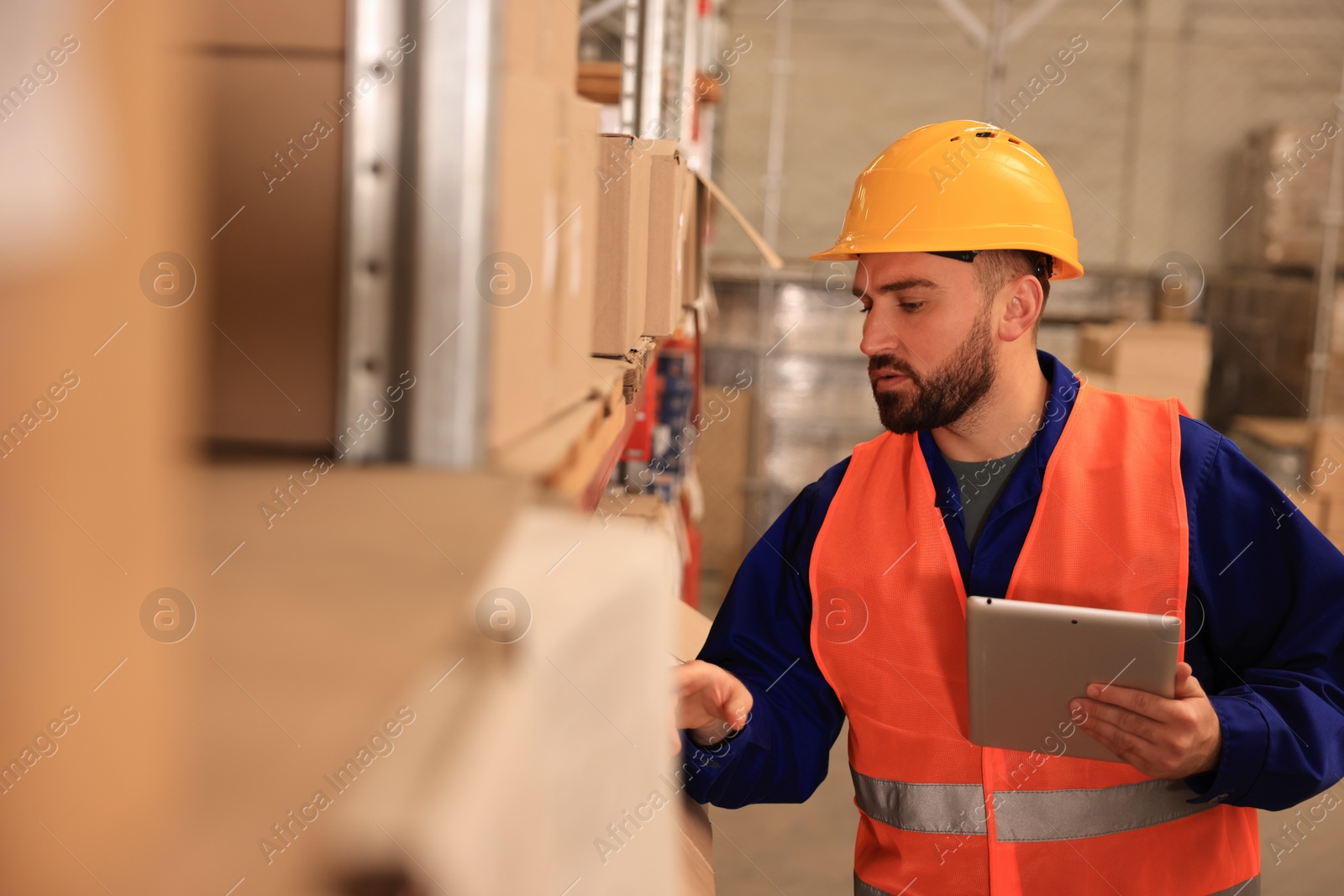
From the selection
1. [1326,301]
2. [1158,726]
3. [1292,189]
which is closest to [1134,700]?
[1158,726]

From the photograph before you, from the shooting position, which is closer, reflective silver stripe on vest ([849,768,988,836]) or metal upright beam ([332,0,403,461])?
metal upright beam ([332,0,403,461])

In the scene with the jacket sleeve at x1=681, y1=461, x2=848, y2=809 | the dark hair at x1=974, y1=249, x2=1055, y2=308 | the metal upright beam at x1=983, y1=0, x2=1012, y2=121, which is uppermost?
the metal upright beam at x1=983, y1=0, x2=1012, y2=121

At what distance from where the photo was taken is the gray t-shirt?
1.97m

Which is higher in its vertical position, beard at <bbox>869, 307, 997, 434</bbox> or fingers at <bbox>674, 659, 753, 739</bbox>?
beard at <bbox>869, 307, 997, 434</bbox>

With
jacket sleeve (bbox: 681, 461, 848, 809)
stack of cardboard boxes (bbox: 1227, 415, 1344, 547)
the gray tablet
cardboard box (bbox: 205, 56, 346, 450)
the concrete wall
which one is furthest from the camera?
the concrete wall

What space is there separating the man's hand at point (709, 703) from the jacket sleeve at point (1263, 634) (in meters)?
0.74

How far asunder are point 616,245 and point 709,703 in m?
0.81

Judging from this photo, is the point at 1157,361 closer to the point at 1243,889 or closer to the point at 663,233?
the point at 1243,889

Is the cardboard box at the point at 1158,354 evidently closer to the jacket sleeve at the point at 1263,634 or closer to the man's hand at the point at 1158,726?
the jacket sleeve at the point at 1263,634

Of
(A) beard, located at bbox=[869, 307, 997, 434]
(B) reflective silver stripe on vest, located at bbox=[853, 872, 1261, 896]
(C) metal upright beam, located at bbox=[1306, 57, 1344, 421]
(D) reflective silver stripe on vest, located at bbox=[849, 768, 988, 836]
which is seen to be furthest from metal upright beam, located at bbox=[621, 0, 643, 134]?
(C) metal upright beam, located at bbox=[1306, 57, 1344, 421]

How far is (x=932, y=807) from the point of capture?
181cm

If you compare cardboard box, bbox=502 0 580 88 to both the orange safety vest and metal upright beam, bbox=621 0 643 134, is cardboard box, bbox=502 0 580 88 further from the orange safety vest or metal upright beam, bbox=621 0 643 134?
metal upright beam, bbox=621 0 643 134

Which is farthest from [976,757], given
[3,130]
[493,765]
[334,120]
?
[3,130]

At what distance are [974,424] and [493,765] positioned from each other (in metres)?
1.68
